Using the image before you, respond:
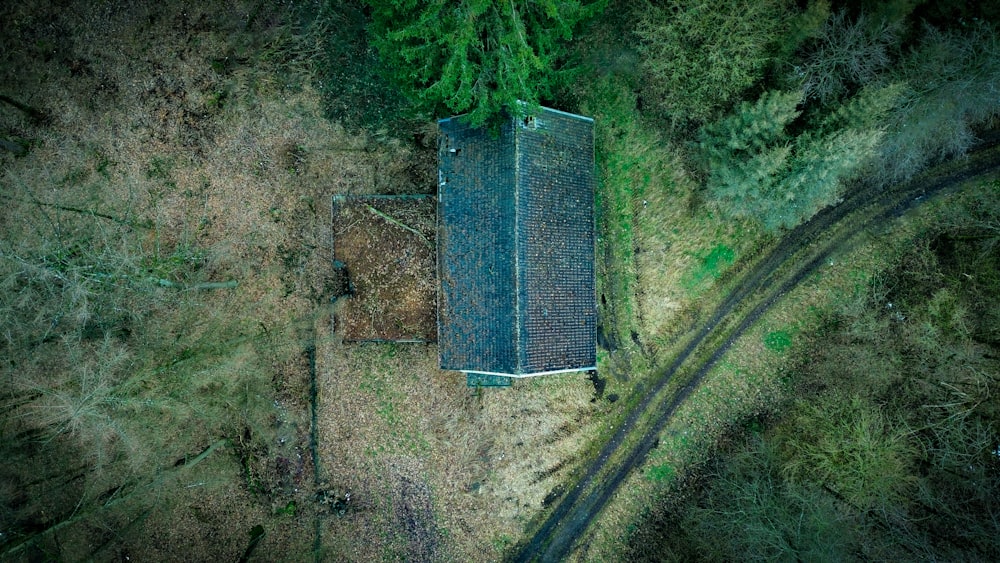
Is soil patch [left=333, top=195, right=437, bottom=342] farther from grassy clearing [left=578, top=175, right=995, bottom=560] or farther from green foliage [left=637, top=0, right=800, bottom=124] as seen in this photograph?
grassy clearing [left=578, top=175, right=995, bottom=560]

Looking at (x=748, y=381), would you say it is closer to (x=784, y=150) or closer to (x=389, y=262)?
(x=784, y=150)

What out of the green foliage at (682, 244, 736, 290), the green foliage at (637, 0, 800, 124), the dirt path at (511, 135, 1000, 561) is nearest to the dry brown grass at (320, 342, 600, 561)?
the dirt path at (511, 135, 1000, 561)

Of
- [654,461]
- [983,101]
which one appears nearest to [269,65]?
[654,461]

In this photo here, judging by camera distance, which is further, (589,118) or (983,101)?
(589,118)

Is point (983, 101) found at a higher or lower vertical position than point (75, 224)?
higher

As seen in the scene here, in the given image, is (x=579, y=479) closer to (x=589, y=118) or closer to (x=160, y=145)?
(x=589, y=118)

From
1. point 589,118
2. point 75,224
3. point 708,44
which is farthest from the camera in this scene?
point 75,224

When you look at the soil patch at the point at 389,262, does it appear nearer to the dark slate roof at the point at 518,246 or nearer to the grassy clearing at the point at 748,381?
the dark slate roof at the point at 518,246
